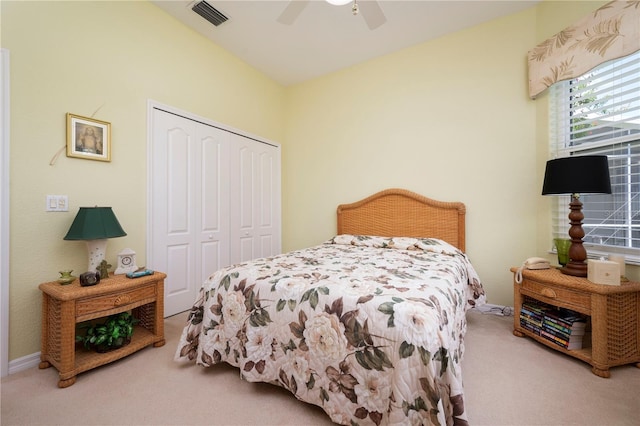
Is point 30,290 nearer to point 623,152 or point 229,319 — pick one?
point 229,319

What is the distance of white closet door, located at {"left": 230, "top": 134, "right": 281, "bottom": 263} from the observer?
10.9 ft

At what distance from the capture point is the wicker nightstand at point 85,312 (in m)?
1.56

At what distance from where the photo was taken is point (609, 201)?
2080mm

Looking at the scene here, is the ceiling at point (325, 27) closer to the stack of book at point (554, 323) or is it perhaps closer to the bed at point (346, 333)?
the bed at point (346, 333)

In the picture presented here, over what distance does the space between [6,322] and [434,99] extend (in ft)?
13.4

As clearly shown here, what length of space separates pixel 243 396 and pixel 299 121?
3.53m

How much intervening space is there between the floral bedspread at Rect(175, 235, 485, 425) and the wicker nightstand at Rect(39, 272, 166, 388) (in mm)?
459

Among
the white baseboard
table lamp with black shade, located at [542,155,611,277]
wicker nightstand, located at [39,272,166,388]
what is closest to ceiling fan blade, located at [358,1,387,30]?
table lamp with black shade, located at [542,155,611,277]

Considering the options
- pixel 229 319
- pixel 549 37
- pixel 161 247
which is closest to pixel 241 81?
pixel 161 247

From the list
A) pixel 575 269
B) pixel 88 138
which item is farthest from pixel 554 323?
pixel 88 138

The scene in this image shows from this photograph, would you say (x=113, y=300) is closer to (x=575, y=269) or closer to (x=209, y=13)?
(x=209, y=13)

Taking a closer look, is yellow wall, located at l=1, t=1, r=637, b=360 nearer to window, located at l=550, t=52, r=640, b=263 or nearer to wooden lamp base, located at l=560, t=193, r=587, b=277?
window, located at l=550, t=52, r=640, b=263

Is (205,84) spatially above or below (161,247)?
above

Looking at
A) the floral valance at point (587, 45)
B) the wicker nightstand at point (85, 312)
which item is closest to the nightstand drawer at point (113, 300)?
the wicker nightstand at point (85, 312)
